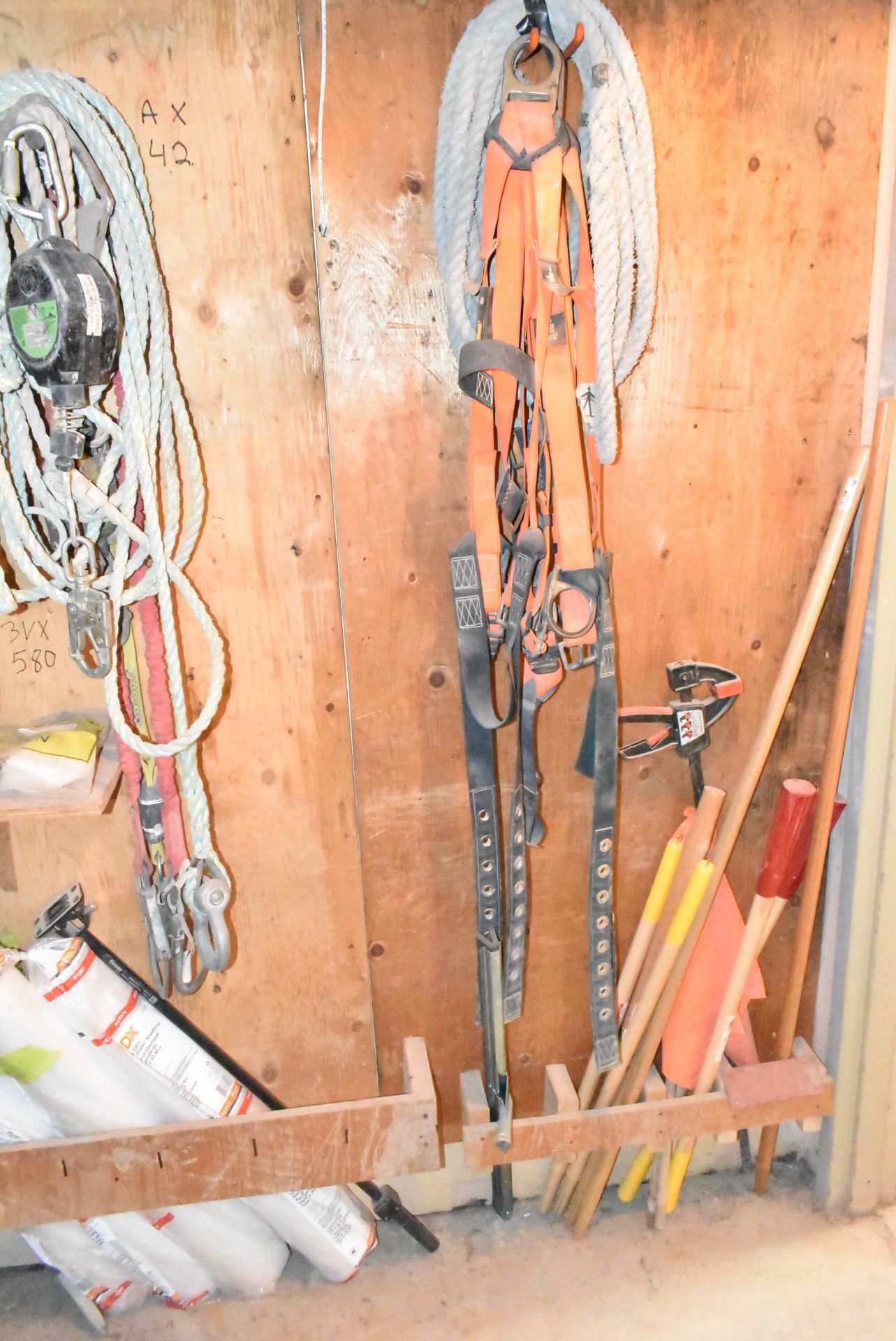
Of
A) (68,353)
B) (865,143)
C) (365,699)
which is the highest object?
(865,143)

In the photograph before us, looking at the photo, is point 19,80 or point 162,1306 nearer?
point 19,80

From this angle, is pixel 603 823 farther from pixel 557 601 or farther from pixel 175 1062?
pixel 175 1062

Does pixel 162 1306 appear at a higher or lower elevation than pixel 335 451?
lower

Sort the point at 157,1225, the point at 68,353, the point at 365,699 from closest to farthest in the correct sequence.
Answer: the point at 68,353 < the point at 365,699 < the point at 157,1225

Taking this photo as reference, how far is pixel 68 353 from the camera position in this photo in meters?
1.03

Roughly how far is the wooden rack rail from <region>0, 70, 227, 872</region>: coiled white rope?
0.78 meters

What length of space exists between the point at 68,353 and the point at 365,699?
0.66 m

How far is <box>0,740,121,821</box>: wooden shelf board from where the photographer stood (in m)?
1.21

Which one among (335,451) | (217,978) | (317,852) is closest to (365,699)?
(317,852)

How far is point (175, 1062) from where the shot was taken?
4.77 ft

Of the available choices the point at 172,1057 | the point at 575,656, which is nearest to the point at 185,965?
the point at 172,1057

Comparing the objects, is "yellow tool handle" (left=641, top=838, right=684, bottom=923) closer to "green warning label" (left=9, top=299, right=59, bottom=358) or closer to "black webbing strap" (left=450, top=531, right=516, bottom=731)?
"black webbing strap" (left=450, top=531, right=516, bottom=731)

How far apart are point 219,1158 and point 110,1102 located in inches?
7.7

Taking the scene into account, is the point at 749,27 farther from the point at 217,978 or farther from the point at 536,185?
the point at 217,978
